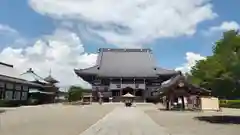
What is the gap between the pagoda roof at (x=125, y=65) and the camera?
7688 cm

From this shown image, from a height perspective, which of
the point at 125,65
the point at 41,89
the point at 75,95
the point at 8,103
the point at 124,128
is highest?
the point at 125,65

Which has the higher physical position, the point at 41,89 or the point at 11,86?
the point at 41,89

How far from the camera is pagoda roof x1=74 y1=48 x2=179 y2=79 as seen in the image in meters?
76.9

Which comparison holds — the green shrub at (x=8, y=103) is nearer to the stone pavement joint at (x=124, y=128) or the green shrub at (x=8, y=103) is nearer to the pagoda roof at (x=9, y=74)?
the pagoda roof at (x=9, y=74)

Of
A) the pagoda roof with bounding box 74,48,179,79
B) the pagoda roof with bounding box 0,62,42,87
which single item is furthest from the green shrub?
the pagoda roof with bounding box 74,48,179,79

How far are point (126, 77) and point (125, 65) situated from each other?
628 centimetres

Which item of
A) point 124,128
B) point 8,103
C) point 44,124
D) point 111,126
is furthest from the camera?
point 8,103

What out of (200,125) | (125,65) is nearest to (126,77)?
(125,65)

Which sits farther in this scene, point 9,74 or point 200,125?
point 9,74

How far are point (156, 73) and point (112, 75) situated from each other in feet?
34.8

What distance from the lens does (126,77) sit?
7619 centimetres

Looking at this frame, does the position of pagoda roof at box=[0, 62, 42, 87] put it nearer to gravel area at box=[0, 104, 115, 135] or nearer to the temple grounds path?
gravel area at box=[0, 104, 115, 135]

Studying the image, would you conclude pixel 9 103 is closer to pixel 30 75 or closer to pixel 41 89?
pixel 41 89

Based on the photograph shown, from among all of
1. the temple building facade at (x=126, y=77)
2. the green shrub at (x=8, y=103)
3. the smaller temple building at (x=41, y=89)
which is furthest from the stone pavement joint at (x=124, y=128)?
the temple building facade at (x=126, y=77)
